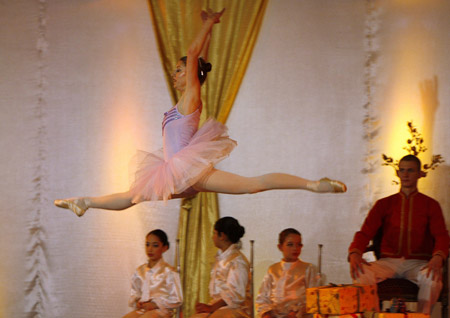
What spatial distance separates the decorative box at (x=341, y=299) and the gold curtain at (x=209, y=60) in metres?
1.56

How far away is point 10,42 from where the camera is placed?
6.50 meters

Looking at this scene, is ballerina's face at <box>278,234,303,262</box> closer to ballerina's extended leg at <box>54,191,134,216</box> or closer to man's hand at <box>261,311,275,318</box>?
man's hand at <box>261,311,275,318</box>

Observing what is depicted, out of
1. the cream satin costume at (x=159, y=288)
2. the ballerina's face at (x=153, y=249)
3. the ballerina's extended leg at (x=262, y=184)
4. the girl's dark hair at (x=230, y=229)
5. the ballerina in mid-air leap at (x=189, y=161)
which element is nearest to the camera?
the ballerina's extended leg at (x=262, y=184)

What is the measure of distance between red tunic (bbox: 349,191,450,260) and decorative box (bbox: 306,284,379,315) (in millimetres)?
441

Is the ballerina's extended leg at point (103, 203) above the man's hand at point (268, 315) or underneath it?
above

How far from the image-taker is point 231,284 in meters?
4.80

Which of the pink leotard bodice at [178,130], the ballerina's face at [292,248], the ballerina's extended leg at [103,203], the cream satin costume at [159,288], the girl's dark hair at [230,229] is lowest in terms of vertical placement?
the cream satin costume at [159,288]

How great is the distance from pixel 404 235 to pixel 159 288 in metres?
1.77

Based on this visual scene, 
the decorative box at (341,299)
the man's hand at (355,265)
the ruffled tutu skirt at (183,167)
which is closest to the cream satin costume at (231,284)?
the decorative box at (341,299)

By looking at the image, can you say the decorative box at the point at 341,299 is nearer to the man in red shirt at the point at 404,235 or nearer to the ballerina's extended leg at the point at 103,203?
the man in red shirt at the point at 404,235

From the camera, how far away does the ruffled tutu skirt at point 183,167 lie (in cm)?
408

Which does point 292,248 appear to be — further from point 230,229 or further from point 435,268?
point 435,268

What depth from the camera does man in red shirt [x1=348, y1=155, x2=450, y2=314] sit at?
4578mm

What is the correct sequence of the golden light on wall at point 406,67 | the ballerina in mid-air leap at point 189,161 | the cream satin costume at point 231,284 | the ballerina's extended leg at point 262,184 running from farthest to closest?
the golden light on wall at point 406,67, the cream satin costume at point 231,284, the ballerina in mid-air leap at point 189,161, the ballerina's extended leg at point 262,184
